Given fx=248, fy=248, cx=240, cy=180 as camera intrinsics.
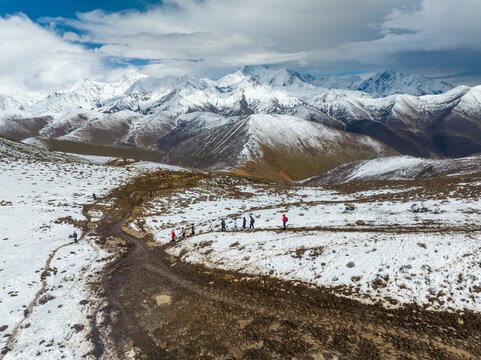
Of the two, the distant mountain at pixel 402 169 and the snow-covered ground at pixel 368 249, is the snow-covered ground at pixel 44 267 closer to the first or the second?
the snow-covered ground at pixel 368 249

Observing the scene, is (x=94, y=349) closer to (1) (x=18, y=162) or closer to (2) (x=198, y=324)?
(2) (x=198, y=324)

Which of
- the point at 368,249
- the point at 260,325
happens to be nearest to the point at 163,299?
the point at 260,325

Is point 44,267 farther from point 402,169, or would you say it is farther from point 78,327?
point 402,169

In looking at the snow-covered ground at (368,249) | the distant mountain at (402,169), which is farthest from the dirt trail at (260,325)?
the distant mountain at (402,169)

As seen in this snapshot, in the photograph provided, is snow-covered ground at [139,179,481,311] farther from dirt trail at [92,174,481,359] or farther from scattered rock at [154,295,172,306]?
scattered rock at [154,295,172,306]

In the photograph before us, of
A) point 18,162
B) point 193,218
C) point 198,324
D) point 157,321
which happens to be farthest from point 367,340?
point 18,162

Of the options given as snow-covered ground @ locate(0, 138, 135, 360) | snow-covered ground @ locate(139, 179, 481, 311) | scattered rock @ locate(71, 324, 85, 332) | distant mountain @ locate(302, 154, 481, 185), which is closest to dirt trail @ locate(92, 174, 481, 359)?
scattered rock @ locate(71, 324, 85, 332)

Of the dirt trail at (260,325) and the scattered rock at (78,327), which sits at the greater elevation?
the dirt trail at (260,325)
